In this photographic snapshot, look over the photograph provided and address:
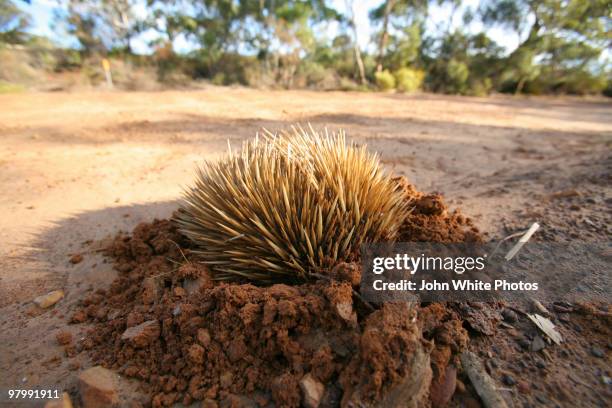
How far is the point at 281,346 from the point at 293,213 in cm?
74

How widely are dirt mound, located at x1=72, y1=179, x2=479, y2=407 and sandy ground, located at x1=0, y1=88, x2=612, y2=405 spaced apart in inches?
18.7

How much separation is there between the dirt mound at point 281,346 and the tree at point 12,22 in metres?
26.9

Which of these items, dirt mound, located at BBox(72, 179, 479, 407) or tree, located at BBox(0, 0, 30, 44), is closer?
dirt mound, located at BBox(72, 179, 479, 407)

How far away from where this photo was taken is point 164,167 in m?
5.75

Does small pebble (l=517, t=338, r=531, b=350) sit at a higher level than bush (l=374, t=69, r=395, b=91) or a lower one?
lower

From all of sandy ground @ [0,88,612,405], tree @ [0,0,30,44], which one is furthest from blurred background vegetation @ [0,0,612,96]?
sandy ground @ [0,88,612,405]

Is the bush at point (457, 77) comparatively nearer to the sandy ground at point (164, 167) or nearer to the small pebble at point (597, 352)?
the sandy ground at point (164, 167)

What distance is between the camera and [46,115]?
344 inches

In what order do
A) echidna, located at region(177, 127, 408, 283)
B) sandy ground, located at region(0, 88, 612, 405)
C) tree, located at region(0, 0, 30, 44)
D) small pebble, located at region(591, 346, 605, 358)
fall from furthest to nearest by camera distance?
tree, located at region(0, 0, 30, 44) < sandy ground, located at region(0, 88, 612, 405) < echidna, located at region(177, 127, 408, 283) < small pebble, located at region(591, 346, 605, 358)

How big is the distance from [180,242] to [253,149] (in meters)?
1.18

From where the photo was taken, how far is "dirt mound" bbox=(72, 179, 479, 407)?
58.3 inches

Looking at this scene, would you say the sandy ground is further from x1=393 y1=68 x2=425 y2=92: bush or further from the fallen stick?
x1=393 y1=68 x2=425 y2=92: bush

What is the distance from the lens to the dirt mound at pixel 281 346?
4.86ft

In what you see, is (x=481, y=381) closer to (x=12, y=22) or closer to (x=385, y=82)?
(x=385, y=82)
